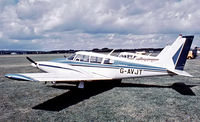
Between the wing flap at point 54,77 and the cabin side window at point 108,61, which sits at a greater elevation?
the cabin side window at point 108,61

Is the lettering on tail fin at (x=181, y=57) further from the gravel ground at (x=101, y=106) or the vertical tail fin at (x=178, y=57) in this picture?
the gravel ground at (x=101, y=106)

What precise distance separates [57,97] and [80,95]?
1.28 meters

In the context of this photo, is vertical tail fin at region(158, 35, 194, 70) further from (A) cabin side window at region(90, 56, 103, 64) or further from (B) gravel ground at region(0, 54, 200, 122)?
(A) cabin side window at region(90, 56, 103, 64)

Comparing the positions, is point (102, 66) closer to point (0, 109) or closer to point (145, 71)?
point (145, 71)

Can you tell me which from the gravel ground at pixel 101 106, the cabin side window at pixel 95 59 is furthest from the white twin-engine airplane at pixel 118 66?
the gravel ground at pixel 101 106

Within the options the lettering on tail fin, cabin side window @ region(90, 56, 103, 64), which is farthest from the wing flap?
the lettering on tail fin

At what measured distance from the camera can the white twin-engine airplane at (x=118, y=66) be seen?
8.20 meters

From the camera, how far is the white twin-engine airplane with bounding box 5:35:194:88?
26.9 feet

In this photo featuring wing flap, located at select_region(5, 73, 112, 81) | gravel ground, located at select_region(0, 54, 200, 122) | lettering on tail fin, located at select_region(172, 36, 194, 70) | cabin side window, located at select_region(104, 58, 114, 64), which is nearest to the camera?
gravel ground, located at select_region(0, 54, 200, 122)

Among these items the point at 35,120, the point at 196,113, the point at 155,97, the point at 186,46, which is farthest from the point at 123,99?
the point at 186,46

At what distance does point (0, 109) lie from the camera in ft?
19.4

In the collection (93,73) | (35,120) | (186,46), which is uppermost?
(186,46)

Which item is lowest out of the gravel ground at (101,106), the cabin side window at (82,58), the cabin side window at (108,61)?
the gravel ground at (101,106)

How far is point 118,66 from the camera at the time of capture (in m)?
8.62
